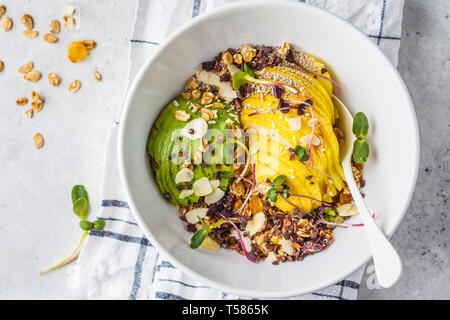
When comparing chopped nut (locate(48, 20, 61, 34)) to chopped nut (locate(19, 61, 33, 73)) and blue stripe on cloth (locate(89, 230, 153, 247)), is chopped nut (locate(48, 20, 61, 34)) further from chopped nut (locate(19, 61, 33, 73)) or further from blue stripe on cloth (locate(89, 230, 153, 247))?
blue stripe on cloth (locate(89, 230, 153, 247))

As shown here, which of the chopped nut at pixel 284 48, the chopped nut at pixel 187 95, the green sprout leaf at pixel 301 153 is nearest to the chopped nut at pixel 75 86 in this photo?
the chopped nut at pixel 187 95

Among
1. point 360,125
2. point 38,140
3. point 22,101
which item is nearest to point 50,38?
point 22,101

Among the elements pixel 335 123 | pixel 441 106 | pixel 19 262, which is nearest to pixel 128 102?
pixel 335 123

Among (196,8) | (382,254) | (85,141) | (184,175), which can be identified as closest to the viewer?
(382,254)

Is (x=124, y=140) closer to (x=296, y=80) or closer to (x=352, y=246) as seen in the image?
(x=296, y=80)

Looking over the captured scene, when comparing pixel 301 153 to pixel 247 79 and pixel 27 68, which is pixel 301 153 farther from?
pixel 27 68
